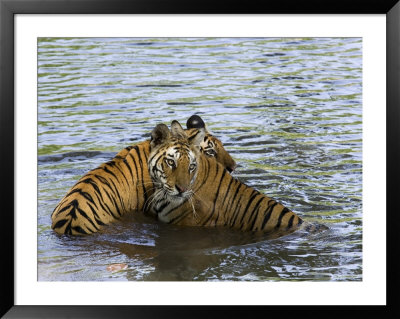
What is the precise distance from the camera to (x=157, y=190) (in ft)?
27.0

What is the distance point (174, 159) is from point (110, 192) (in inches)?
20.2

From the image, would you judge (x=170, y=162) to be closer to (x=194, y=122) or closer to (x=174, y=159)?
(x=174, y=159)

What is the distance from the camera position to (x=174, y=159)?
26.4 ft

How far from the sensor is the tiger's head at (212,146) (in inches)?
336

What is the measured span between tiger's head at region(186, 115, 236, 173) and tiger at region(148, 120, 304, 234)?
210 mm

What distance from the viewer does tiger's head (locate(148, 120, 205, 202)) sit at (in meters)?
8.02

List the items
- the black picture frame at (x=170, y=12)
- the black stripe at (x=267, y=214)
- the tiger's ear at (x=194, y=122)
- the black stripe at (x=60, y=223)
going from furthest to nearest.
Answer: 1. the tiger's ear at (x=194, y=122)
2. the black stripe at (x=267, y=214)
3. the black stripe at (x=60, y=223)
4. the black picture frame at (x=170, y=12)

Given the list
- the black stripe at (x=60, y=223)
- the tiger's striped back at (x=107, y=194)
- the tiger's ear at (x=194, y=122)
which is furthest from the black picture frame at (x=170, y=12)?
the tiger's ear at (x=194, y=122)

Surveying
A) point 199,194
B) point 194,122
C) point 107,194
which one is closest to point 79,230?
point 107,194

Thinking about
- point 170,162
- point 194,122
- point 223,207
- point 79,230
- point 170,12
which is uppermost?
point 170,12

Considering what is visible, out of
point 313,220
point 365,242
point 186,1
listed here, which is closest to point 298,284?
point 365,242

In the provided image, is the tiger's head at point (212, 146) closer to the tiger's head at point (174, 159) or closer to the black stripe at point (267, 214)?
the tiger's head at point (174, 159)

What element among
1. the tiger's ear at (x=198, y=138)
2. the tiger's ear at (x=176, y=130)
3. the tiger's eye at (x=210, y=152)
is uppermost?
the tiger's ear at (x=176, y=130)

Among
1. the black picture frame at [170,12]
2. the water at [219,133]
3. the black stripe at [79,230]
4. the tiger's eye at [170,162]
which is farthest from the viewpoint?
the tiger's eye at [170,162]
